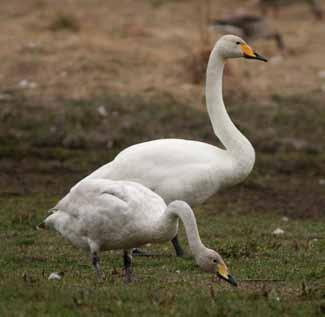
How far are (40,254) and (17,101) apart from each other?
7763mm

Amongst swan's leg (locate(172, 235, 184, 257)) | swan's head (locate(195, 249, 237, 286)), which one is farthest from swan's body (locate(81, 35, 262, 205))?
swan's head (locate(195, 249, 237, 286))

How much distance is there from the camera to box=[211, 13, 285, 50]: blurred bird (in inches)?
859

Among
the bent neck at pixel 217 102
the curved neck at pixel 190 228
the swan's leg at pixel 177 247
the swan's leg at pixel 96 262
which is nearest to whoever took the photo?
the curved neck at pixel 190 228

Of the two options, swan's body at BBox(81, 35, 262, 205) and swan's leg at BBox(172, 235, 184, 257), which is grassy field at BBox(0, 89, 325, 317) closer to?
swan's leg at BBox(172, 235, 184, 257)

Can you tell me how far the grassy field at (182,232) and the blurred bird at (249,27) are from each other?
3836mm

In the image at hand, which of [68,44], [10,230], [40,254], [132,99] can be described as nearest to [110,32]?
[68,44]

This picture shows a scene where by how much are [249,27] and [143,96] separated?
4812mm

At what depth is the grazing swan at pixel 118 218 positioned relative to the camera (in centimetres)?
807

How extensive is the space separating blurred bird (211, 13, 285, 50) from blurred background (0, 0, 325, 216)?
3 cm

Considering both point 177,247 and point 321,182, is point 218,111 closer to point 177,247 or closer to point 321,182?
point 177,247

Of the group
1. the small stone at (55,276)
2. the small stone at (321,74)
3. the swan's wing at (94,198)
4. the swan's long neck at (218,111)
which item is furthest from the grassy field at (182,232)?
the small stone at (321,74)

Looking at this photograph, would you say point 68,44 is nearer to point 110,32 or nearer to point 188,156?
point 110,32

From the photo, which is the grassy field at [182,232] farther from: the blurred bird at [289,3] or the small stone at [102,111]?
the blurred bird at [289,3]

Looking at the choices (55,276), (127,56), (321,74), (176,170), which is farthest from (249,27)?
(55,276)
